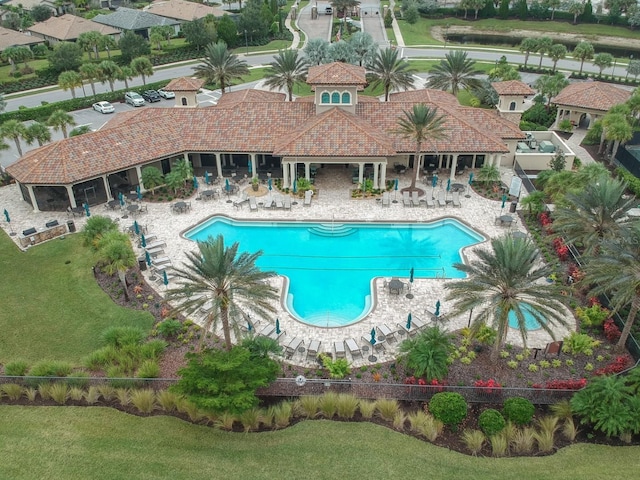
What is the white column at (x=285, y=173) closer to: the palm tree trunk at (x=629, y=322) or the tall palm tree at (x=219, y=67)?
the tall palm tree at (x=219, y=67)

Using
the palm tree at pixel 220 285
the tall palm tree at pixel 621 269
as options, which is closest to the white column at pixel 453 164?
the tall palm tree at pixel 621 269

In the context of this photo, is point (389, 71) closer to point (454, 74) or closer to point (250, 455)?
point (454, 74)

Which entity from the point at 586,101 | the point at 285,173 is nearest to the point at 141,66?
the point at 285,173

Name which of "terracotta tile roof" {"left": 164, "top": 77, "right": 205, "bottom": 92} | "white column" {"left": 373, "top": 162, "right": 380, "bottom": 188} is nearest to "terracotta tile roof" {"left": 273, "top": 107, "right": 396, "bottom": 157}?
"white column" {"left": 373, "top": 162, "right": 380, "bottom": 188}

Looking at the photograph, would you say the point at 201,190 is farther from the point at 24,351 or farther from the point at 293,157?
the point at 24,351

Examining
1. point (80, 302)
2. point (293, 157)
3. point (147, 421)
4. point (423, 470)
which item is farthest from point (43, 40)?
point (423, 470)

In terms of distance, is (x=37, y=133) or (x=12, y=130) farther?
(x=37, y=133)
